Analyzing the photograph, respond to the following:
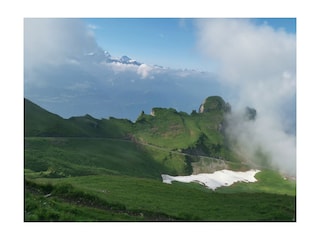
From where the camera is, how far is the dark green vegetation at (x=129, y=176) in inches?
Answer: 1064

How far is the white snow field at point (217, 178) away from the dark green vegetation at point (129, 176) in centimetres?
437

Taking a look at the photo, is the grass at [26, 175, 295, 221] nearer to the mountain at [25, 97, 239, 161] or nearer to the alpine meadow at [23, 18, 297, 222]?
the alpine meadow at [23, 18, 297, 222]

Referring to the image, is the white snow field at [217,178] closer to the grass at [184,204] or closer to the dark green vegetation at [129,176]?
the dark green vegetation at [129,176]

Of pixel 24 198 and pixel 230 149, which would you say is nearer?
pixel 24 198

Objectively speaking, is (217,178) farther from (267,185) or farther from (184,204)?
(184,204)

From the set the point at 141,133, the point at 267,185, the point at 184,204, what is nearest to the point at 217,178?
the point at 267,185

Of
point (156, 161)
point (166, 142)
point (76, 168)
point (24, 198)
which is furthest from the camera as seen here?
point (166, 142)

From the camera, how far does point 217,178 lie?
15462 centimetres

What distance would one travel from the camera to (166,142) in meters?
184

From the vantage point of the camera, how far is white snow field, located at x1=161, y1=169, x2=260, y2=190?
14550 centimetres

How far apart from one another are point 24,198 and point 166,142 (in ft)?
521
